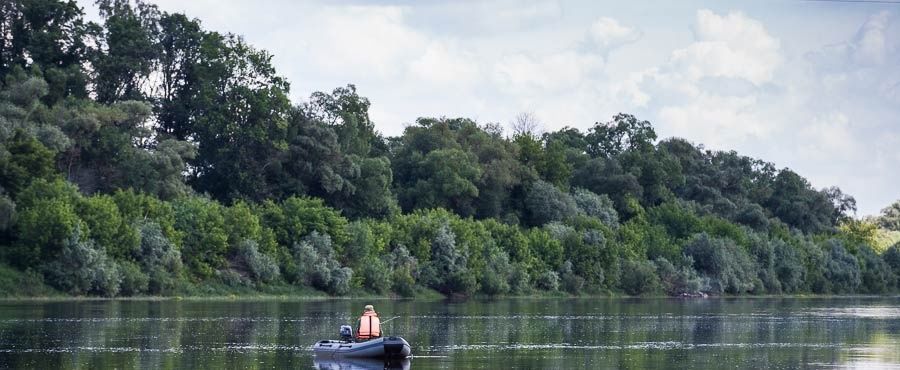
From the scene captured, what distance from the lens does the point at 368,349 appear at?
49438mm

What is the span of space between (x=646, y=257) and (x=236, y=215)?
4648 centimetres

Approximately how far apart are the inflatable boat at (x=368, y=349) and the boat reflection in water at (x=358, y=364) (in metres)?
0.20

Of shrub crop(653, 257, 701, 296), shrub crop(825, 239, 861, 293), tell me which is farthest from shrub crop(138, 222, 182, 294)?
shrub crop(825, 239, 861, 293)

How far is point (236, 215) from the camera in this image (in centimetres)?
10194

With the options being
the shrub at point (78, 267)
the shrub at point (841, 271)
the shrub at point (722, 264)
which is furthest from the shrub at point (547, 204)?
the shrub at point (78, 267)

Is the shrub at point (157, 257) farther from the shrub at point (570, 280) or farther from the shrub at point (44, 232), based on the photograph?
the shrub at point (570, 280)

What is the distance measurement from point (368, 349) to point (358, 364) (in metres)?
1.29

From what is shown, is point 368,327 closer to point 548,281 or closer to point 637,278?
point 548,281

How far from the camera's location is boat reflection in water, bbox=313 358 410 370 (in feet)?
152

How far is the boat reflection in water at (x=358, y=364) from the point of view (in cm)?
4631

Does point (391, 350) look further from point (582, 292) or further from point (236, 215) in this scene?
point (582, 292)

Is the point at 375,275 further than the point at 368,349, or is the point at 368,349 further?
the point at 375,275

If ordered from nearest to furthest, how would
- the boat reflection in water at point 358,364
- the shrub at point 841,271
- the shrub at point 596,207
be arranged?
the boat reflection in water at point 358,364 < the shrub at point 596,207 < the shrub at point 841,271

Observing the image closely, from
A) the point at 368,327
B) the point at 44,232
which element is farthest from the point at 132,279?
the point at 368,327
